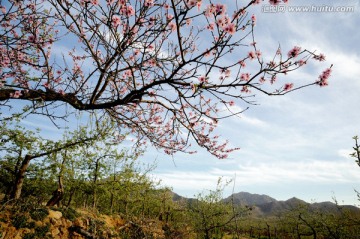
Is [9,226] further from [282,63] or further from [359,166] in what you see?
[359,166]

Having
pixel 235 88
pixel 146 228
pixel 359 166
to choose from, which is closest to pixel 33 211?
pixel 146 228

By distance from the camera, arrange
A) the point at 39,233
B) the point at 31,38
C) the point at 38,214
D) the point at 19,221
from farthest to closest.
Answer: the point at 38,214 → the point at 39,233 → the point at 19,221 → the point at 31,38

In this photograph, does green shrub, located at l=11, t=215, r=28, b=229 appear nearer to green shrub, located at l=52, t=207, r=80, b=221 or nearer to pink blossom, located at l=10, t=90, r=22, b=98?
green shrub, located at l=52, t=207, r=80, b=221

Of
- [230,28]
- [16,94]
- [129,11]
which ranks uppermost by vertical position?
[129,11]

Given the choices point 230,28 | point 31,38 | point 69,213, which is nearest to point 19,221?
point 69,213

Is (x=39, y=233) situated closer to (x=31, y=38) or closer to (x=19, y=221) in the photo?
(x=19, y=221)

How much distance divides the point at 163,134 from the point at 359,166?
7.85 meters

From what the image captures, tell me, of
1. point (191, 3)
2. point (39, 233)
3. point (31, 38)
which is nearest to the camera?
point (191, 3)

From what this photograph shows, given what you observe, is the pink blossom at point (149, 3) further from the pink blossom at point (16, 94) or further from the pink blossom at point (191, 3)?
the pink blossom at point (16, 94)

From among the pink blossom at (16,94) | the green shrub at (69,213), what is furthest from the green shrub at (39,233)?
the pink blossom at (16,94)

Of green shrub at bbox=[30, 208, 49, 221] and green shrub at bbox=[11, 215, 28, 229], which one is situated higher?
green shrub at bbox=[30, 208, 49, 221]

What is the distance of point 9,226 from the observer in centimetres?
775

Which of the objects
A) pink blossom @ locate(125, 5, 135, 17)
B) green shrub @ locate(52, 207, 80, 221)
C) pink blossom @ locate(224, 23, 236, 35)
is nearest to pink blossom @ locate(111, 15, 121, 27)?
pink blossom @ locate(125, 5, 135, 17)

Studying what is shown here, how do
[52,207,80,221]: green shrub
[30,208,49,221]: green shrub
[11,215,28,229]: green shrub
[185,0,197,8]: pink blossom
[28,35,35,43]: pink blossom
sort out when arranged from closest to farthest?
1. [185,0,197,8]: pink blossom
2. [28,35,35,43]: pink blossom
3. [11,215,28,229]: green shrub
4. [30,208,49,221]: green shrub
5. [52,207,80,221]: green shrub
